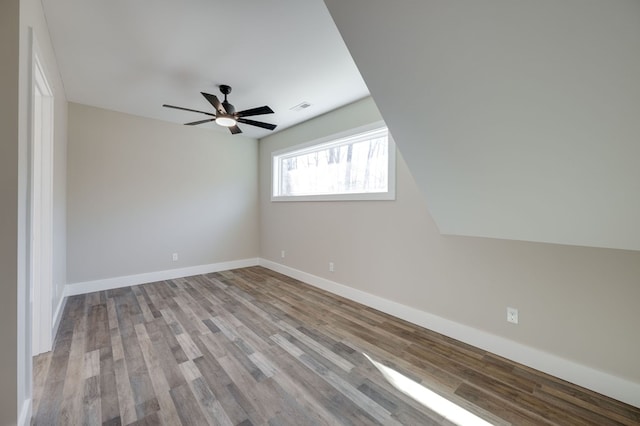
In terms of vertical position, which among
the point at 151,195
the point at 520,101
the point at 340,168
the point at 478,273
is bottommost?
the point at 478,273

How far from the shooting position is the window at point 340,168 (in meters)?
3.11

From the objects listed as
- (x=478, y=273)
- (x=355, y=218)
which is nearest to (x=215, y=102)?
(x=355, y=218)

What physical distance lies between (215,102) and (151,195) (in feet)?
7.70

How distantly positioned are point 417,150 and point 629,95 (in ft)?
2.94

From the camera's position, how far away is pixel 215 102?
8.44ft

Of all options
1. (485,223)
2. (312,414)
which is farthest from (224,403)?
(485,223)

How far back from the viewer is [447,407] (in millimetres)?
1605

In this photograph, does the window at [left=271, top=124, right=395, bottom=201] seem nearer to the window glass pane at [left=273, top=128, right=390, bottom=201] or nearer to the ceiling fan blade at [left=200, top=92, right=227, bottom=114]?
the window glass pane at [left=273, top=128, right=390, bottom=201]

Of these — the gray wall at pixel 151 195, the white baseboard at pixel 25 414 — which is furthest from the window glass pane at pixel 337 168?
the white baseboard at pixel 25 414

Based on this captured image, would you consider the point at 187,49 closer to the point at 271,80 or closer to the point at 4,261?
the point at 271,80

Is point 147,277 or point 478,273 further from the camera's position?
point 147,277

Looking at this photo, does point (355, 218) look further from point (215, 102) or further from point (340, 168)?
point (215, 102)

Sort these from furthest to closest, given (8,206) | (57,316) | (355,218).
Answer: (355,218) < (57,316) < (8,206)

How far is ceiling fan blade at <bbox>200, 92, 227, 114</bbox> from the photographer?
251 centimetres
